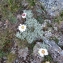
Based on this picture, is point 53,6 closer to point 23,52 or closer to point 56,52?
point 56,52

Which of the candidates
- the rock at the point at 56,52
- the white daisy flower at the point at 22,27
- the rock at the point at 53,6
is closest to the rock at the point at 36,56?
the rock at the point at 56,52

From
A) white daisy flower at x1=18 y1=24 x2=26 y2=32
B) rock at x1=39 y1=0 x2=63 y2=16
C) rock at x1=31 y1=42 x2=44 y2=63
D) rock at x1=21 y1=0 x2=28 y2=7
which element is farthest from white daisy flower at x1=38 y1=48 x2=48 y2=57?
rock at x1=21 y1=0 x2=28 y2=7

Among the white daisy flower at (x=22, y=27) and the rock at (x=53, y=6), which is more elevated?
the rock at (x=53, y=6)

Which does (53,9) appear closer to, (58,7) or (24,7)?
(58,7)

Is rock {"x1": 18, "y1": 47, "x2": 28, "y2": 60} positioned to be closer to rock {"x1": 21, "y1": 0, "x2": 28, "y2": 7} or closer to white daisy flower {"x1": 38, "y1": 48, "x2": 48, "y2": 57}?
white daisy flower {"x1": 38, "y1": 48, "x2": 48, "y2": 57}

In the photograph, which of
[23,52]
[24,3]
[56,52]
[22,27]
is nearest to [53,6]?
[24,3]

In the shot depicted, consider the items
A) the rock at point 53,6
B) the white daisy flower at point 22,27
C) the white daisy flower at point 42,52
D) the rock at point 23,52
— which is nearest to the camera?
the white daisy flower at point 42,52

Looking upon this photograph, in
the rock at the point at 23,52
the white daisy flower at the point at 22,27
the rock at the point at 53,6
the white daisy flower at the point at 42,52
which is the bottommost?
the rock at the point at 23,52

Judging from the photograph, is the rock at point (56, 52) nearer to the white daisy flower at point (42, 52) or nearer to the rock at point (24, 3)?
the white daisy flower at point (42, 52)
